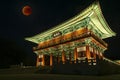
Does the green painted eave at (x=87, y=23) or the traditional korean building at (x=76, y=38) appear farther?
the traditional korean building at (x=76, y=38)

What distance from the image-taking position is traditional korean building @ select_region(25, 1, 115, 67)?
2780 cm

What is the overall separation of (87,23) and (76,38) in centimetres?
342

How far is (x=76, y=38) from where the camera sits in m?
29.3

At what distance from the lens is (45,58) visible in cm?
3803

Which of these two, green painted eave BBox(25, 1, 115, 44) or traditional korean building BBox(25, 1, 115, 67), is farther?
traditional korean building BBox(25, 1, 115, 67)

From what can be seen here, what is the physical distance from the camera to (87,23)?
93.5ft

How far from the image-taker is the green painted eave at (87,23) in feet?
86.9

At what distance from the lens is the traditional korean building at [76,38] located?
27802 mm

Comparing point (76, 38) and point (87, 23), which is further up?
point (87, 23)

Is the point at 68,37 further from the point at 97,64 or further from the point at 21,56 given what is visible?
the point at 97,64

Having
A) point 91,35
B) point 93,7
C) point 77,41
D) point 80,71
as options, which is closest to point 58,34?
point 77,41

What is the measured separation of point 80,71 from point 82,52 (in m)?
12.1

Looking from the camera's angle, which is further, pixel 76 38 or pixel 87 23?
pixel 76 38

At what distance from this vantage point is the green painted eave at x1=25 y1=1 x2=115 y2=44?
1043 inches
